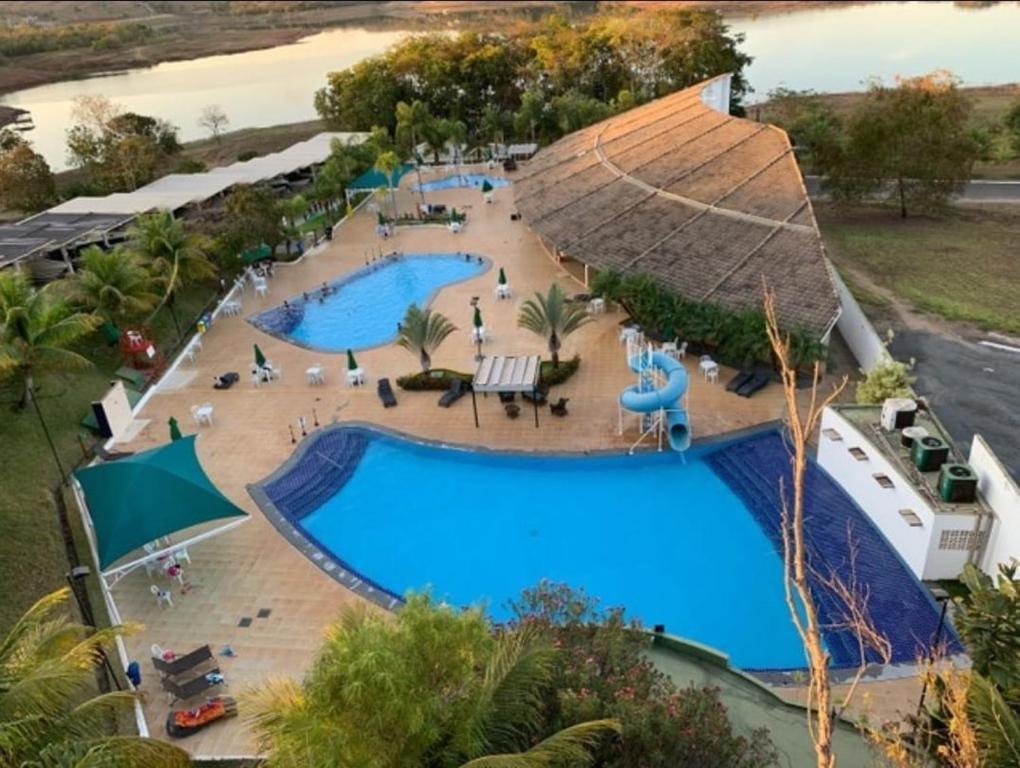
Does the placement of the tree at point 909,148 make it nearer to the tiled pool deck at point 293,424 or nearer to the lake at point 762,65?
the tiled pool deck at point 293,424

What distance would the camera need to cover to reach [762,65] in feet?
250

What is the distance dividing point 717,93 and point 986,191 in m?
15.3

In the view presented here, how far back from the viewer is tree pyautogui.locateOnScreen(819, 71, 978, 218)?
32.0 metres

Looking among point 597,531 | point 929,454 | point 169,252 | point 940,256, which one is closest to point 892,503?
point 929,454

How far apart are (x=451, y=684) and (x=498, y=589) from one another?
841 cm

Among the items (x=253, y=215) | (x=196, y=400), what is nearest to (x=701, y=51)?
(x=253, y=215)

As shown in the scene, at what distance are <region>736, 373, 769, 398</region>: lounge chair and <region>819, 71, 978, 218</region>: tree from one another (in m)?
17.7

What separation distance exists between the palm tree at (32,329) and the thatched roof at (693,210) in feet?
49.4

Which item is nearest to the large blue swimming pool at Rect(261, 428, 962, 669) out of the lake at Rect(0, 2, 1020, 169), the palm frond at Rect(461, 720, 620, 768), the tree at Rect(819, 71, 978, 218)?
the palm frond at Rect(461, 720, 620, 768)

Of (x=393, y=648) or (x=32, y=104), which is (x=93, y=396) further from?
(x=32, y=104)

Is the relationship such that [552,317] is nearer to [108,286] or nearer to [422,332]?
[422,332]

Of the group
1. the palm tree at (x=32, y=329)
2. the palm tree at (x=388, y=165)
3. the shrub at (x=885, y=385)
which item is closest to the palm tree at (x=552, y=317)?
the shrub at (x=885, y=385)

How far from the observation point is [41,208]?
37406 millimetres

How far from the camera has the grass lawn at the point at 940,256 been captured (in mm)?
24969
